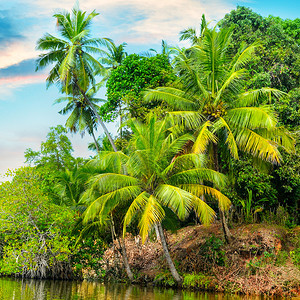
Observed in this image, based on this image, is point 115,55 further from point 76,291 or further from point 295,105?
point 76,291

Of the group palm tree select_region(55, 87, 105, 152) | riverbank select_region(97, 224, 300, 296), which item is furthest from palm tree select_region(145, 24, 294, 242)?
palm tree select_region(55, 87, 105, 152)

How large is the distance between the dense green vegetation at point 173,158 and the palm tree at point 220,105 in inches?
1.8

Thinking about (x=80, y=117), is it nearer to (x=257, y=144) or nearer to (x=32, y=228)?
(x=32, y=228)

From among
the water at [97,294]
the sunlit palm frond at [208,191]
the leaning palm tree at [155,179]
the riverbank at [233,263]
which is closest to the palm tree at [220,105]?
the leaning palm tree at [155,179]

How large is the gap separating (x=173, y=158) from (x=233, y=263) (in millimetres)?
5135

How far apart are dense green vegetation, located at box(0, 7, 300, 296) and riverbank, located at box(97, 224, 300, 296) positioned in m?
0.23

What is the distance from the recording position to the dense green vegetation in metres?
15.4

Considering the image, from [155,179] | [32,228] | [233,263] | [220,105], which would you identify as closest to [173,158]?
[155,179]

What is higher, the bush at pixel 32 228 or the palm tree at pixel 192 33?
the palm tree at pixel 192 33

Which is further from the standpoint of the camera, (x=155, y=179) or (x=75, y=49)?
(x=75, y=49)

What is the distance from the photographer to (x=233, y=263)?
54.6ft

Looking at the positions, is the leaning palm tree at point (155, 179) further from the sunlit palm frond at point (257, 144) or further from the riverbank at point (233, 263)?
the riverbank at point (233, 263)

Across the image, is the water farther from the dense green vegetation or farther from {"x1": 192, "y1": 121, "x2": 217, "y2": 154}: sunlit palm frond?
{"x1": 192, "y1": 121, "x2": 217, "y2": 154}: sunlit palm frond

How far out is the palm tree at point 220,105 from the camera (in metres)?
15.6
